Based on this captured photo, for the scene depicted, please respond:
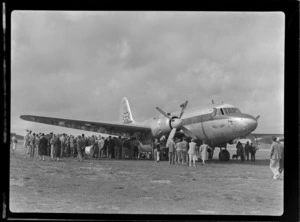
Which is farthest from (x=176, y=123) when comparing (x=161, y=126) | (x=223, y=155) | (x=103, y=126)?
(x=103, y=126)

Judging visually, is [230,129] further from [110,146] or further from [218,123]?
[110,146]

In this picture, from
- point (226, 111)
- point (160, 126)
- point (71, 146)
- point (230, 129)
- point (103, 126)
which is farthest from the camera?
point (103, 126)

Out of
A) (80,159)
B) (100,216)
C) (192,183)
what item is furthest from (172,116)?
(100,216)

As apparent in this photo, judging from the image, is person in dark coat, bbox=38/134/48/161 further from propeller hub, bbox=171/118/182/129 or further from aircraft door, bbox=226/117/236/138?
aircraft door, bbox=226/117/236/138

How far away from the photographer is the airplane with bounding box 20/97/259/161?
59.8ft

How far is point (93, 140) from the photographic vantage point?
19.9m

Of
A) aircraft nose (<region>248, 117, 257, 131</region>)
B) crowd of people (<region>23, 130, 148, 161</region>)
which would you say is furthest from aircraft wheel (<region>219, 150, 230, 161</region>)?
crowd of people (<region>23, 130, 148, 161</region>)

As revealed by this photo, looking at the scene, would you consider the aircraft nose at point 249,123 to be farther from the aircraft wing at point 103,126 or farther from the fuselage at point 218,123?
the aircraft wing at point 103,126

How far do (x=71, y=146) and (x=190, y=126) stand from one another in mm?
7222

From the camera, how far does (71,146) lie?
59.0 ft

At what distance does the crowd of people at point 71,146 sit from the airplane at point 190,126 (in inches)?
50.4

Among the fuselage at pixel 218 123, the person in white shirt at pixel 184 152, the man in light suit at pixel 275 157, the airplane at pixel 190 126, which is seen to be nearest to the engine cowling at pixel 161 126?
the airplane at pixel 190 126
